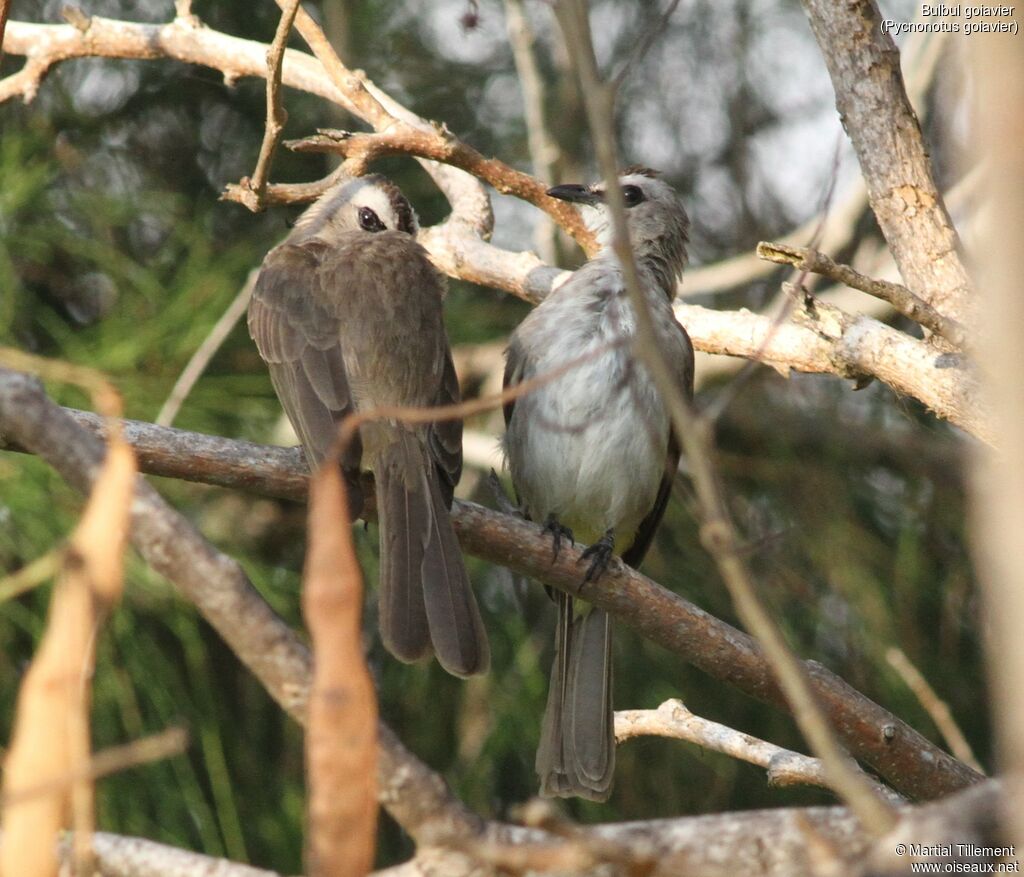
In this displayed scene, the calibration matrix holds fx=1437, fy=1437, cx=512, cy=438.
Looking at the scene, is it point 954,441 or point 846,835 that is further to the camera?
point 954,441

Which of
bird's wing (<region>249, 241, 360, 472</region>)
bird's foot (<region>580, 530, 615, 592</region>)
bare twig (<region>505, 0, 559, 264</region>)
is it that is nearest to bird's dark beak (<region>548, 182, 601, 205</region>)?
bird's wing (<region>249, 241, 360, 472</region>)

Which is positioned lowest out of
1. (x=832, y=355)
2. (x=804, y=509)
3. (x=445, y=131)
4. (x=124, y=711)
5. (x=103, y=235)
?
(x=124, y=711)

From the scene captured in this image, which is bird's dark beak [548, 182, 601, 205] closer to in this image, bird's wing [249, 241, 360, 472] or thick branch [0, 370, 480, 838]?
bird's wing [249, 241, 360, 472]

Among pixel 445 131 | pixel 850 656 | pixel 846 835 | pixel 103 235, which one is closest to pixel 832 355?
pixel 445 131

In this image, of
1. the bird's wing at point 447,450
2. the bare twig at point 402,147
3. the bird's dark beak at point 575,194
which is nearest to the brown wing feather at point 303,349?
the bird's wing at point 447,450

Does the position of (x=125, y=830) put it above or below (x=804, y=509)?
below

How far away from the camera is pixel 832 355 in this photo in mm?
3908

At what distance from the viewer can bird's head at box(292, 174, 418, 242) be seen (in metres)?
5.20

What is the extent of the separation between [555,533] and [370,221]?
1571 millimetres

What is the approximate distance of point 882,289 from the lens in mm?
3254

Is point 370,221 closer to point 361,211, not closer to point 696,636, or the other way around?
point 361,211

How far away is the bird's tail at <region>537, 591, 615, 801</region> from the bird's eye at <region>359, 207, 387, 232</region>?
149cm

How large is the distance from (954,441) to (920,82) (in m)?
1.58

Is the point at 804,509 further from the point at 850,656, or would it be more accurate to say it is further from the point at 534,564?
the point at 534,564
